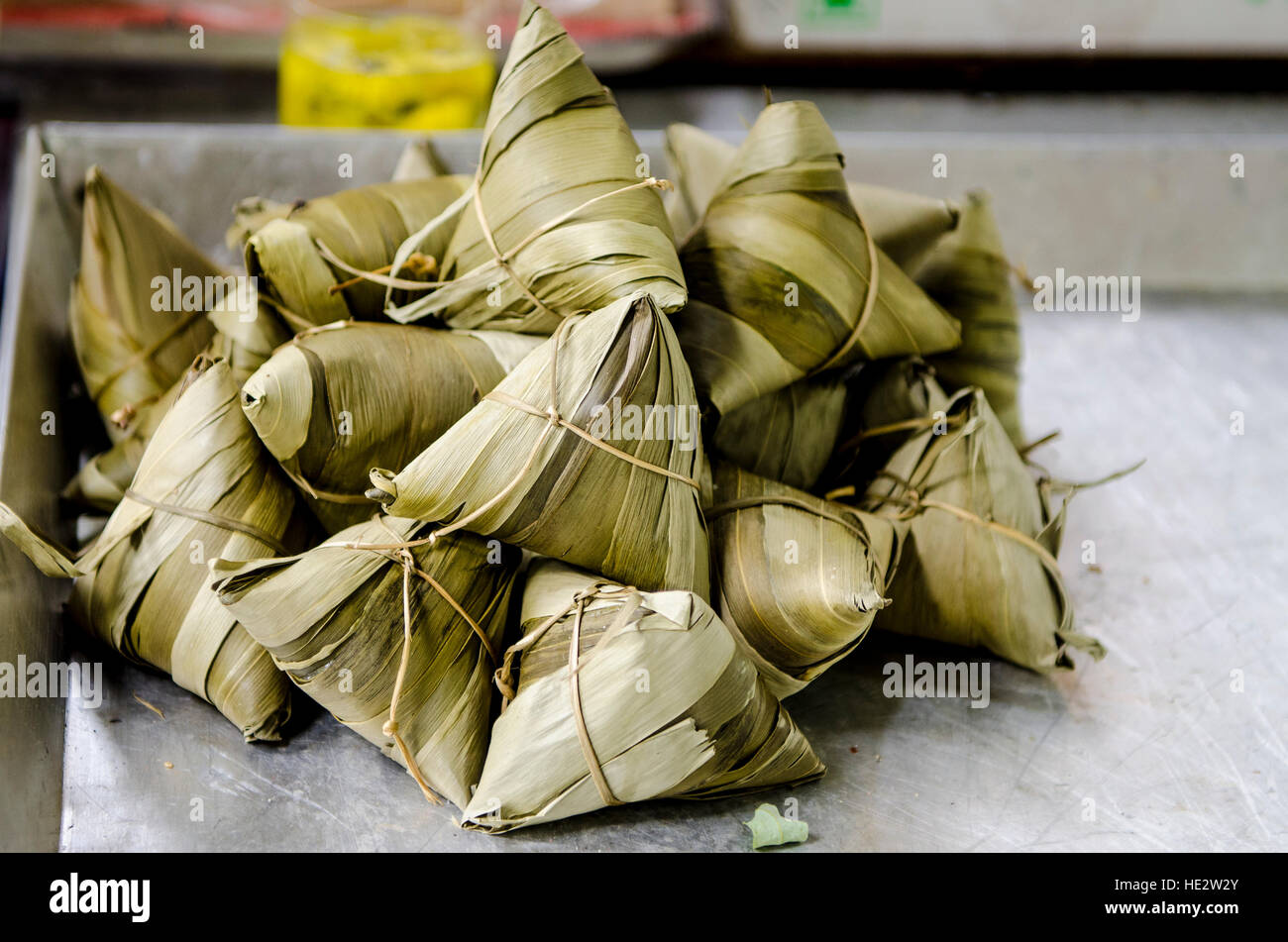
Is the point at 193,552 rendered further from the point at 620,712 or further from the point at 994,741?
the point at 994,741

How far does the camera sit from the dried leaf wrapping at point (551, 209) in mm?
1186

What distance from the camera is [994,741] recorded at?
4.27ft

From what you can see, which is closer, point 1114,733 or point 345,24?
point 1114,733

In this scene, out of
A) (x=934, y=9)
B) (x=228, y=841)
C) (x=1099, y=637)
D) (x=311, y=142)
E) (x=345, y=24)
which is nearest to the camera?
(x=228, y=841)

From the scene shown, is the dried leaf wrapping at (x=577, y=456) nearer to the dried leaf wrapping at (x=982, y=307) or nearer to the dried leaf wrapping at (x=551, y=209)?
the dried leaf wrapping at (x=551, y=209)

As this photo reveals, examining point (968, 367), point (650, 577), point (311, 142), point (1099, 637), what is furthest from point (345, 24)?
point (1099, 637)

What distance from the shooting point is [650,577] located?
1.13 m

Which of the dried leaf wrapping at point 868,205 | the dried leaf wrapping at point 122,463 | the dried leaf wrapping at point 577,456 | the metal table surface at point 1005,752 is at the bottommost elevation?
the metal table surface at point 1005,752

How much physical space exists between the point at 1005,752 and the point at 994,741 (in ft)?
0.06

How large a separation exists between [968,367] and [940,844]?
0.68 metres

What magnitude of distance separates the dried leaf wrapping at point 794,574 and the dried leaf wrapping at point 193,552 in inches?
19.7

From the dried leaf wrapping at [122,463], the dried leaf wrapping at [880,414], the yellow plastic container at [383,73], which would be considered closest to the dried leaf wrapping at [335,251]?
the dried leaf wrapping at [122,463]

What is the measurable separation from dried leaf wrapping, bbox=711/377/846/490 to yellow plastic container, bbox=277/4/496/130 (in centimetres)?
117

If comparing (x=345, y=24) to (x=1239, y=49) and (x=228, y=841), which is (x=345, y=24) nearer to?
(x=228, y=841)
